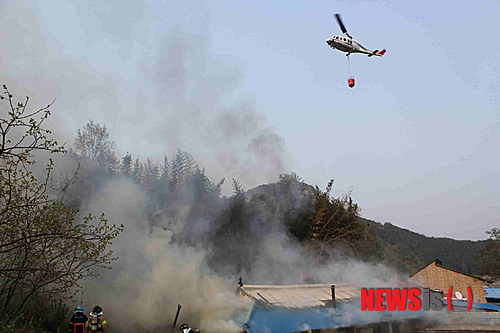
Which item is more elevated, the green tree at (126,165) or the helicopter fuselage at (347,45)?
the helicopter fuselage at (347,45)

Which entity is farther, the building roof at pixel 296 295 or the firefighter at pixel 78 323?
the building roof at pixel 296 295

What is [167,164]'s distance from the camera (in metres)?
24.9

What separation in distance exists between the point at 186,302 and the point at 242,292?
2.05 metres

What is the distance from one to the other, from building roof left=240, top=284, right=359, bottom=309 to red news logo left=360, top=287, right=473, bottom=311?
2.50 ft

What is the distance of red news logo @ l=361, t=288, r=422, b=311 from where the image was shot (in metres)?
17.3

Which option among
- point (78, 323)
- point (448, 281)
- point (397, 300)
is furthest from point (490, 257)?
point (78, 323)

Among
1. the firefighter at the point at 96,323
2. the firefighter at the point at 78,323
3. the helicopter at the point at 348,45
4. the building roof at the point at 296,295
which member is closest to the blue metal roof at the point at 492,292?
the building roof at the point at 296,295

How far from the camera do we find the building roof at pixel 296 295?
16.1m

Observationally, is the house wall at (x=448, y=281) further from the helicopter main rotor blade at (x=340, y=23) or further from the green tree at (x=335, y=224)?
the helicopter main rotor blade at (x=340, y=23)

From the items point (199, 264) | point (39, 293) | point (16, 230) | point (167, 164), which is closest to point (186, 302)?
Answer: point (199, 264)

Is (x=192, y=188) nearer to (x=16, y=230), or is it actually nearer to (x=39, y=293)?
(x=39, y=293)

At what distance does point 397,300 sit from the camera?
58.5 feet

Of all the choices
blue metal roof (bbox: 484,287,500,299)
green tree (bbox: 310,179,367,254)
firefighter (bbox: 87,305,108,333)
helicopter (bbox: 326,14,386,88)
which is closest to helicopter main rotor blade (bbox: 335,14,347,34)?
helicopter (bbox: 326,14,386,88)

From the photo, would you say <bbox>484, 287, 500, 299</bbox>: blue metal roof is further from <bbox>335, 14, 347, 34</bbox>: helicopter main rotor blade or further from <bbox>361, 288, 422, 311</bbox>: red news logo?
<bbox>335, 14, 347, 34</bbox>: helicopter main rotor blade
